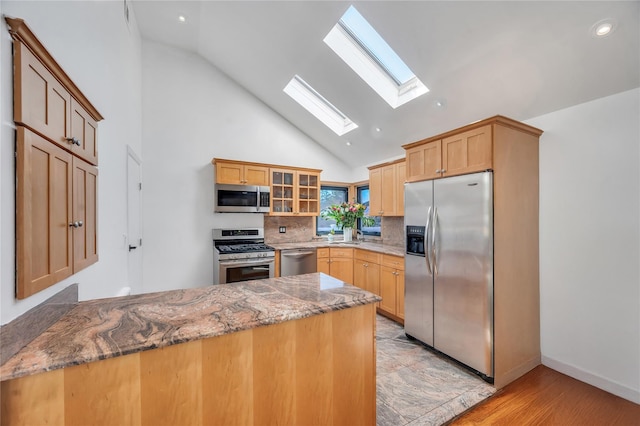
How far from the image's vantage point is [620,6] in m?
1.59

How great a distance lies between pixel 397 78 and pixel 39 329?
3.60 metres

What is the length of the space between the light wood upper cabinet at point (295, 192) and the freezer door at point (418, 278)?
1.96m

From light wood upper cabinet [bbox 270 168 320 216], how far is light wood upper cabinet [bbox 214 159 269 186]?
17cm

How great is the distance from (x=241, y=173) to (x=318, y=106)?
1714 mm

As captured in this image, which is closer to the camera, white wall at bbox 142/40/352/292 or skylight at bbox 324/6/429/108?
skylight at bbox 324/6/429/108

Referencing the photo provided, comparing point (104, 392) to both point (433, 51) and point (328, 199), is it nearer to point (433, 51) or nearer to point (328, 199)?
point (433, 51)

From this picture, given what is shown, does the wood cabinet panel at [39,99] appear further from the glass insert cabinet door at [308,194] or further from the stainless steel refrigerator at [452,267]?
the glass insert cabinet door at [308,194]

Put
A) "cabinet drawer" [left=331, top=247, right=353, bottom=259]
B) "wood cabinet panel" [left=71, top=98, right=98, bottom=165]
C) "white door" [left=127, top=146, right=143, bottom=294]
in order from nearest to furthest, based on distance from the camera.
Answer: "wood cabinet panel" [left=71, top=98, right=98, bottom=165] → "white door" [left=127, top=146, right=143, bottom=294] → "cabinet drawer" [left=331, top=247, right=353, bottom=259]

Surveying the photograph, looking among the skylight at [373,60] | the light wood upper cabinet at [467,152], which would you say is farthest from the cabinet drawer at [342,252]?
the skylight at [373,60]

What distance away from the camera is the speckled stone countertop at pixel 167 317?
822 millimetres

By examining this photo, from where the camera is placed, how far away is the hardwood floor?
5.83 feet

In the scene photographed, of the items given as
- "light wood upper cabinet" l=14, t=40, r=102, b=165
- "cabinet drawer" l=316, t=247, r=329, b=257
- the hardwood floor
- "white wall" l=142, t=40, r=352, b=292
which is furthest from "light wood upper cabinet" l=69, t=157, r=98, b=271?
"cabinet drawer" l=316, t=247, r=329, b=257

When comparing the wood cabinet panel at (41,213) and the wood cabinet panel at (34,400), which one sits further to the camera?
the wood cabinet panel at (41,213)

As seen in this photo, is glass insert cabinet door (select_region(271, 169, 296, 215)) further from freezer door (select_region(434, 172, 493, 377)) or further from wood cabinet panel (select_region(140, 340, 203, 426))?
wood cabinet panel (select_region(140, 340, 203, 426))
